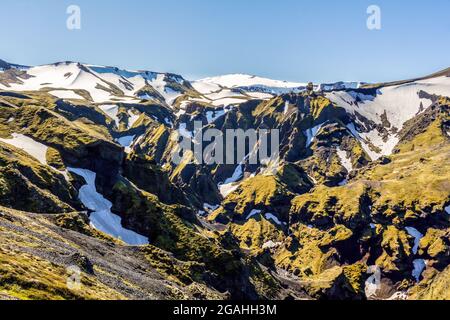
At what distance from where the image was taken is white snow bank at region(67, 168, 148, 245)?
399 ft

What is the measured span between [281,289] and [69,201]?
68.0 m

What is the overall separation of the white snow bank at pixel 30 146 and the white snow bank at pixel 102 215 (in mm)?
10433

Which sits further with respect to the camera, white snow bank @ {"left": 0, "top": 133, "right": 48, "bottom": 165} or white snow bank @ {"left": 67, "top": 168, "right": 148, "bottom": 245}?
white snow bank @ {"left": 0, "top": 133, "right": 48, "bottom": 165}

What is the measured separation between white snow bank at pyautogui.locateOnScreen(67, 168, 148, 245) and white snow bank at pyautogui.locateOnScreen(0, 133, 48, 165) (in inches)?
411

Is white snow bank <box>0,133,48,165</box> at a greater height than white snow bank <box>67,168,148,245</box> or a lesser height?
greater

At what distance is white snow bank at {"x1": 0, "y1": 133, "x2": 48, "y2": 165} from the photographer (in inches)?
5689

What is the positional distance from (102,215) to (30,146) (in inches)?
1701

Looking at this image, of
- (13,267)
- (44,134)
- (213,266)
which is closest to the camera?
(13,267)

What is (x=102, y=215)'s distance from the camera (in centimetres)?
12744

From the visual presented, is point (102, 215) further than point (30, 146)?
No

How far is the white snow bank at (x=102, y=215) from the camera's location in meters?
122
